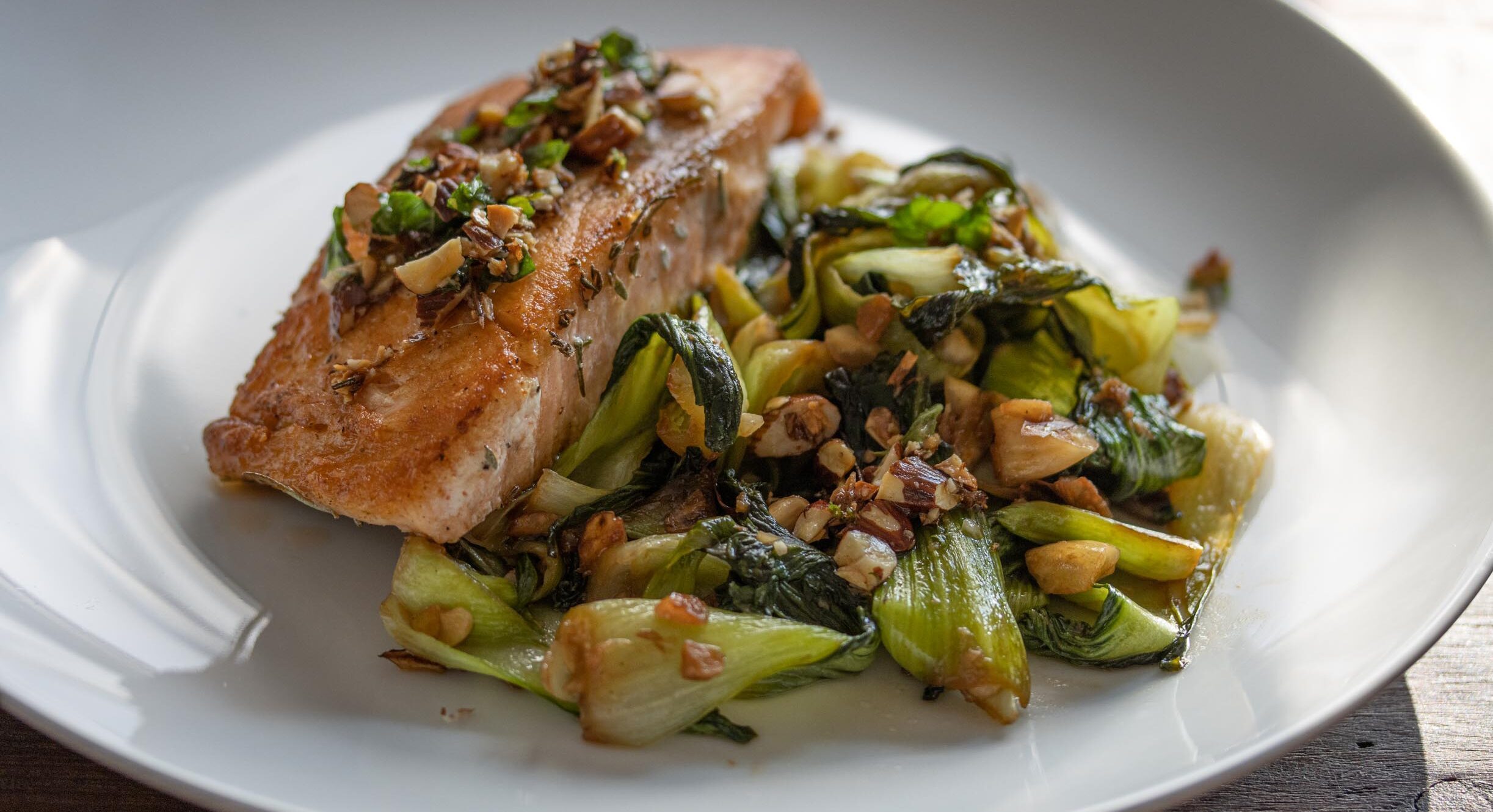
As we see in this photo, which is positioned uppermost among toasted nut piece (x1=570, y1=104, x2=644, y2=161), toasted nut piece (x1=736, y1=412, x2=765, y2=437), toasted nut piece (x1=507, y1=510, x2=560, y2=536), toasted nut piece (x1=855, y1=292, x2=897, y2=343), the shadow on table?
toasted nut piece (x1=570, y1=104, x2=644, y2=161)

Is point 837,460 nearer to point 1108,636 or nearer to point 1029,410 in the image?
point 1029,410

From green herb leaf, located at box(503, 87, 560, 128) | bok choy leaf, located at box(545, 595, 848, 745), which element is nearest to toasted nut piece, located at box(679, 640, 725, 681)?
bok choy leaf, located at box(545, 595, 848, 745)

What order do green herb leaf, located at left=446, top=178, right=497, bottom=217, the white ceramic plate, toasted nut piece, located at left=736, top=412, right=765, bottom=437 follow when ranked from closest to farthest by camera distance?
the white ceramic plate → toasted nut piece, located at left=736, top=412, right=765, bottom=437 → green herb leaf, located at left=446, top=178, right=497, bottom=217

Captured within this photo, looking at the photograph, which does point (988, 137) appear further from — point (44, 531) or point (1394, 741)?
point (44, 531)

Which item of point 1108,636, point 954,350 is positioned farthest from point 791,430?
point 1108,636

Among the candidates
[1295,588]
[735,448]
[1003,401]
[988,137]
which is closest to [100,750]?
[735,448]

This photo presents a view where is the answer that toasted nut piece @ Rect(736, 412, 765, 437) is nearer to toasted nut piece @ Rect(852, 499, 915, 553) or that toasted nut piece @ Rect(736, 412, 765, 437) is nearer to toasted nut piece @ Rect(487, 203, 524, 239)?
toasted nut piece @ Rect(852, 499, 915, 553)

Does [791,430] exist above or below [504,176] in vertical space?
below
